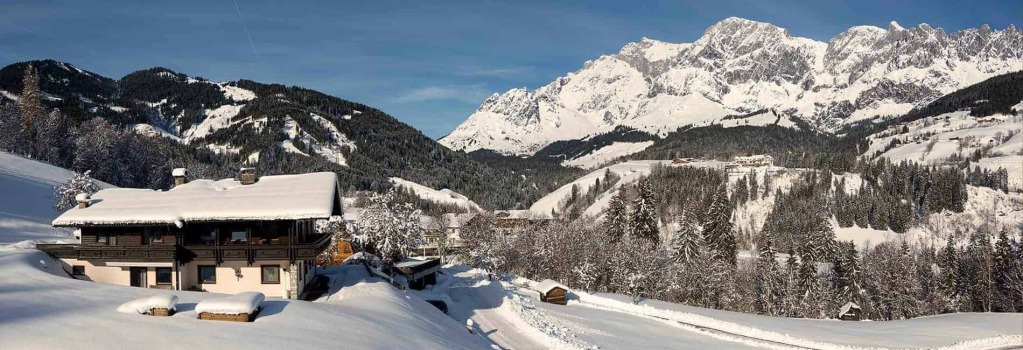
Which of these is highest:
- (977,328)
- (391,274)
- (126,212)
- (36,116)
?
(36,116)

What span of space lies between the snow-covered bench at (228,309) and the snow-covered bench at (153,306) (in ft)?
3.47

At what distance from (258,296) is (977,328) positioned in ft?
220

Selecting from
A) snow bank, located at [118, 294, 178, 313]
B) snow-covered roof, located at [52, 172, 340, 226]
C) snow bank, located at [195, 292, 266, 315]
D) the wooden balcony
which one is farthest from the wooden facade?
snow bank, located at [118, 294, 178, 313]

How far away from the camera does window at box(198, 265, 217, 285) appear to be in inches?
1550

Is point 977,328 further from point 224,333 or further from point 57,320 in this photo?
point 57,320

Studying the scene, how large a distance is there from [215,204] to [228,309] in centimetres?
1515

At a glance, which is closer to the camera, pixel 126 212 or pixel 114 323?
pixel 114 323

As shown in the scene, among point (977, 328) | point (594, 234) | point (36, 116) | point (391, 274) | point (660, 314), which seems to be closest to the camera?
point (391, 274)

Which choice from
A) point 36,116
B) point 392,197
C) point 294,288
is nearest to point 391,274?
point 392,197

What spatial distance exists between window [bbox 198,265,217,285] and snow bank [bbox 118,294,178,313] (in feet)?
46.0

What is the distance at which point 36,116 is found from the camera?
12350 centimetres

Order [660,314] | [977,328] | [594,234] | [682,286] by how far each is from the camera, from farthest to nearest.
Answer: [594,234]
[682,286]
[660,314]
[977,328]

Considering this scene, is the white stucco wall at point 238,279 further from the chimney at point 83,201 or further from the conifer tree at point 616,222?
the conifer tree at point 616,222

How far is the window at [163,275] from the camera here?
39.0 metres
